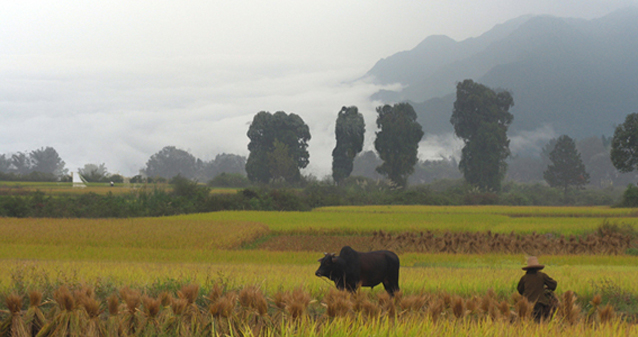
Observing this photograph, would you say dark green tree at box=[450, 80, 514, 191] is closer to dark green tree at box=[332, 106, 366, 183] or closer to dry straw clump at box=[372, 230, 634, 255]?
dark green tree at box=[332, 106, 366, 183]

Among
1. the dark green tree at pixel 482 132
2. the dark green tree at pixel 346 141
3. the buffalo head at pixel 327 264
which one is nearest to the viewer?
the buffalo head at pixel 327 264

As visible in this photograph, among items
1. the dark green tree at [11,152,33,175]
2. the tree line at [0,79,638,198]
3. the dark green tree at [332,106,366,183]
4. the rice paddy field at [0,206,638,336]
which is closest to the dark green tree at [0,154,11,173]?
the dark green tree at [11,152,33,175]

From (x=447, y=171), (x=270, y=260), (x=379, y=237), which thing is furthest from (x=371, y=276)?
(x=447, y=171)

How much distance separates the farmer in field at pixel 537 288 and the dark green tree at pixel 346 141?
6424 centimetres

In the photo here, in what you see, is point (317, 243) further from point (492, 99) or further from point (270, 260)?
point (492, 99)

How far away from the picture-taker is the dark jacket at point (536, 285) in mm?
6723

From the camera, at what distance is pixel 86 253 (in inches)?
679

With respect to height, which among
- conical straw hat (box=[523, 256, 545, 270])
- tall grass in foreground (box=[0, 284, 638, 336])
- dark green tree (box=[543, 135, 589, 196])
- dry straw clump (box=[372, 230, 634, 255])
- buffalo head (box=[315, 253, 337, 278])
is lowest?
dry straw clump (box=[372, 230, 634, 255])

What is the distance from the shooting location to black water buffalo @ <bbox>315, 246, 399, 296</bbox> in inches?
294

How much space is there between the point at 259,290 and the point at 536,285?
3745mm

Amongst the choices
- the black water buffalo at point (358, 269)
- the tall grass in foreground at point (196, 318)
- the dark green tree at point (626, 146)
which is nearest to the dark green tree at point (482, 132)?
the dark green tree at point (626, 146)

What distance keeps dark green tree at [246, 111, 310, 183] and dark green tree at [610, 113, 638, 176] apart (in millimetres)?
43924

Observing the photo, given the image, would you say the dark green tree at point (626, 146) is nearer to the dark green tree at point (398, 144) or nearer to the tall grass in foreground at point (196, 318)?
the dark green tree at point (398, 144)

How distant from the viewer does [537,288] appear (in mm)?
6789
